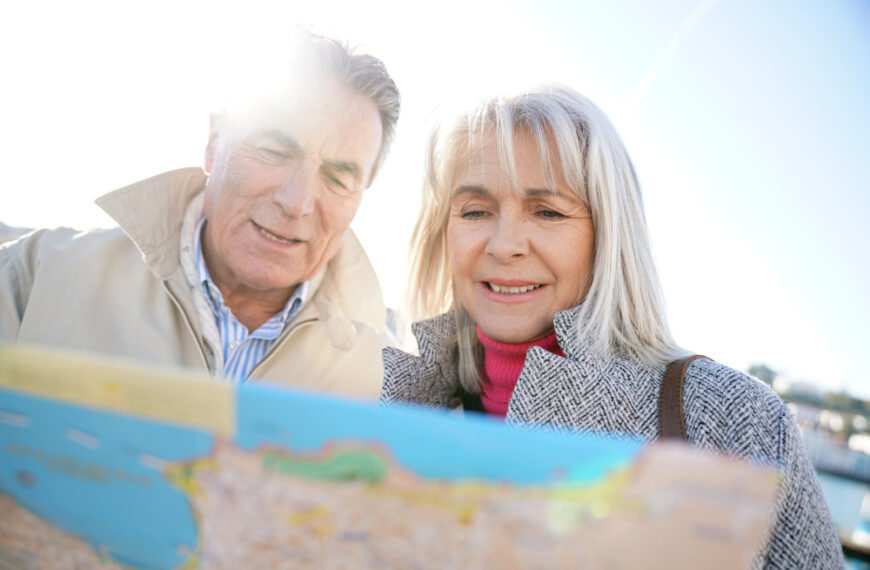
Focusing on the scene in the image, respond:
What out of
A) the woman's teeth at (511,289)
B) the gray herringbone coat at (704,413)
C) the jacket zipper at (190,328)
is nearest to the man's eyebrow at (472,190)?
the woman's teeth at (511,289)

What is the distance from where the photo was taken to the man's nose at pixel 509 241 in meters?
1.72

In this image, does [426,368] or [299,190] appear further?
[299,190]

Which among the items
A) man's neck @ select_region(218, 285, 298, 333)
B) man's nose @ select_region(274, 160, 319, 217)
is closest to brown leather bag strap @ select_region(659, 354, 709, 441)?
man's nose @ select_region(274, 160, 319, 217)

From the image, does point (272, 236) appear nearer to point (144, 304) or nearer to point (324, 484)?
point (144, 304)

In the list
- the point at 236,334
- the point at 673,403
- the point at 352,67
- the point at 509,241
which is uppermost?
the point at 352,67

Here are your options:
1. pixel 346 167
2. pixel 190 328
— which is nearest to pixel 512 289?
pixel 346 167

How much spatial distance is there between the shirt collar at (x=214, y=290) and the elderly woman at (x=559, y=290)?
580mm

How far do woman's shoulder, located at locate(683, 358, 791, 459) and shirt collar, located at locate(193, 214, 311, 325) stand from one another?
1.49 meters

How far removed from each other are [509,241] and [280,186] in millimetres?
963

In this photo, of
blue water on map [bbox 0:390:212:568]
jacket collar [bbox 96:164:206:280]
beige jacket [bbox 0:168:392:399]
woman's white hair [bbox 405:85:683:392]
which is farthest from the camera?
jacket collar [bbox 96:164:206:280]

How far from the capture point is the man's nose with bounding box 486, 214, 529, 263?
172cm

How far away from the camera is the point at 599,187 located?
1.74 metres

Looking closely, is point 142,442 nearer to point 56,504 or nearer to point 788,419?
point 56,504

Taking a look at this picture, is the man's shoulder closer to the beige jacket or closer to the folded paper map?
the beige jacket
